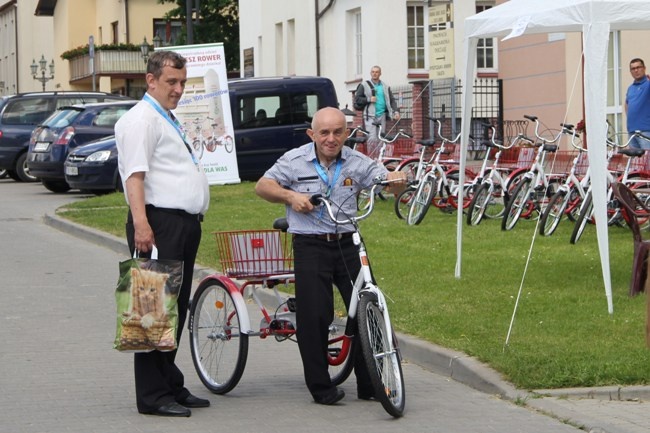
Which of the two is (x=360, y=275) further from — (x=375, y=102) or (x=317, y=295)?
(x=375, y=102)

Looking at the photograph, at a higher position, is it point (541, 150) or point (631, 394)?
point (541, 150)

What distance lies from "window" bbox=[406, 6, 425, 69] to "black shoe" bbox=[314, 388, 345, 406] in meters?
29.7

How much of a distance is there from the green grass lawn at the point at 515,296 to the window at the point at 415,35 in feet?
60.6

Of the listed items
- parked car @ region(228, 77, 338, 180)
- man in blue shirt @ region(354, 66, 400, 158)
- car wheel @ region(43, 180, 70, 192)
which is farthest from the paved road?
car wheel @ region(43, 180, 70, 192)

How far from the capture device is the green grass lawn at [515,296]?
8492 millimetres

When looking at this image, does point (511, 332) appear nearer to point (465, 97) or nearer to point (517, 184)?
point (465, 97)

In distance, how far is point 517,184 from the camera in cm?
1756

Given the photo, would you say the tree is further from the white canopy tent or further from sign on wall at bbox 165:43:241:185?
the white canopy tent

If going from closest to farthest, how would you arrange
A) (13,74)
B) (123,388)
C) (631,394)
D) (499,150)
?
(631,394), (123,388), (499,150), (13,74)

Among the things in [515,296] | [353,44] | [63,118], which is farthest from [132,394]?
[353,44]

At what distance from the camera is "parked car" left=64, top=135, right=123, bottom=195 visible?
2480cm

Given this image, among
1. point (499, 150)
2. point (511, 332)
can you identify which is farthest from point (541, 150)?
point (511, 332)

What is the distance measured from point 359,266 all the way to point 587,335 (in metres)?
2.13

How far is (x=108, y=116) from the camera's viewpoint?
27.7 m
